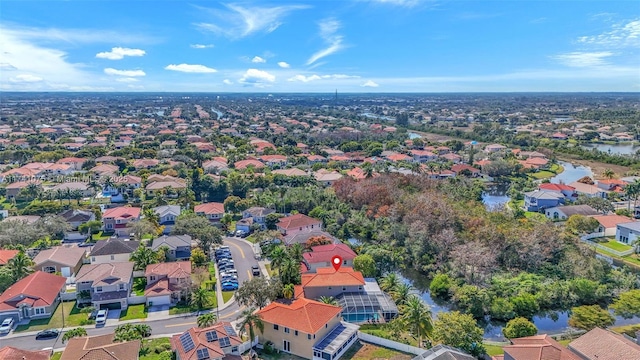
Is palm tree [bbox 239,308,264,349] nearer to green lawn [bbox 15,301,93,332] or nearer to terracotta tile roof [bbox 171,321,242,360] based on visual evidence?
terracotta tile roof [bbox 171,321,242,360]

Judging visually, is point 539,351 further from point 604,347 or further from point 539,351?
point 604,347

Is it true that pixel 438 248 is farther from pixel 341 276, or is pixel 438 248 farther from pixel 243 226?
pixel 243 226

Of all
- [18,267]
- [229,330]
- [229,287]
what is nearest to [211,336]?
[229,330]

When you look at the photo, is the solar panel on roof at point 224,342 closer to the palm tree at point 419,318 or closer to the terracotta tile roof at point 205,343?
the terracotta tile roof at point 205,343

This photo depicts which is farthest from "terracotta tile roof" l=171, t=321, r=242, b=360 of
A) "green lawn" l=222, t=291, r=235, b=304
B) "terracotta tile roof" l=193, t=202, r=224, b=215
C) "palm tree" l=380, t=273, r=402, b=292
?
"terracotta tile roof" l=193, t=202, r=224, b=215

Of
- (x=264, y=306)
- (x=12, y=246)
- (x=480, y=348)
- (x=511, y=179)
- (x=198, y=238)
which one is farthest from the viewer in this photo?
(x=511, y=179)

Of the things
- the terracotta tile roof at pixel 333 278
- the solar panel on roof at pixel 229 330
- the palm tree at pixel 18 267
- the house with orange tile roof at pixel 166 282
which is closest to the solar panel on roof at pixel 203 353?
the solar panel on roof at pixel 229 330

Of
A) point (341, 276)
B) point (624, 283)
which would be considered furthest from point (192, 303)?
point (624, 283)
